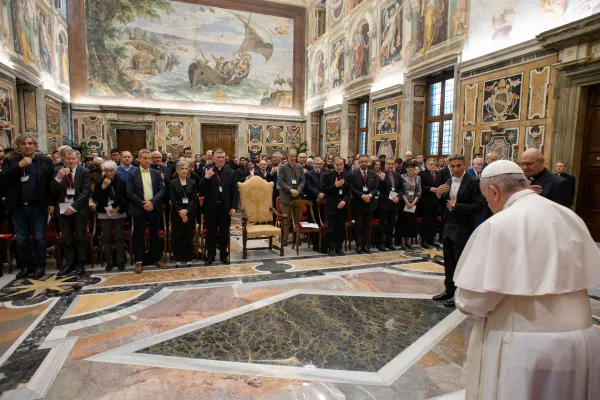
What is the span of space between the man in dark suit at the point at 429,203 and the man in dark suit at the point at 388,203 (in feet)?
1.90

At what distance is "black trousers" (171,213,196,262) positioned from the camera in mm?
5914

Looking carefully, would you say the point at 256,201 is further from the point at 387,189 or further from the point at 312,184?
the point at 387,189

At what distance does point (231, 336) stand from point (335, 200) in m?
3.82

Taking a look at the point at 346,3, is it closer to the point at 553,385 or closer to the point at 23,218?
the point at 23,218

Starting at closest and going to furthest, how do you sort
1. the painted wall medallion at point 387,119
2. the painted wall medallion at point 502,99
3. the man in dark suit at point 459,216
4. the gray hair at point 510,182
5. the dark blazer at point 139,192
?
1. the gray hair at point 510,182
2. the man in dark suit at point 459,216
3. the dark blazer at point 139,192
4. the painted wall medallion at point 502,99
5. the painted wall medallion at point 387,119

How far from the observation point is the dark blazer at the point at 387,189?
280 inches

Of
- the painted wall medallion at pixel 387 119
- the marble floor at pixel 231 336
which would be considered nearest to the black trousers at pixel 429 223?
the marble floor at pixel 231 336

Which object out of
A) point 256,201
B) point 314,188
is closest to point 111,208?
point 256,201

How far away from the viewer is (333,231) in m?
6.86

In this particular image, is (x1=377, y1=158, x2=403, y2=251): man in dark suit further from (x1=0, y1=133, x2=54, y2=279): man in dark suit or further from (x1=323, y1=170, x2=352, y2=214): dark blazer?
(x1=0, y1=133, x2=54, y2=279): man in dark suit

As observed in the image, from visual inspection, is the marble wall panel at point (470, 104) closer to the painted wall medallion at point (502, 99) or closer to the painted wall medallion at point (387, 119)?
the painted wall medallion at point (502, 99)

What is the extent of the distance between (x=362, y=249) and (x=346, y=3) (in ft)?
41.1

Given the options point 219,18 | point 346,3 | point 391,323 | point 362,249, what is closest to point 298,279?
point 391,323

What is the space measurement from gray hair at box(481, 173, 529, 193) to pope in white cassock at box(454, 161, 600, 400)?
10cm
